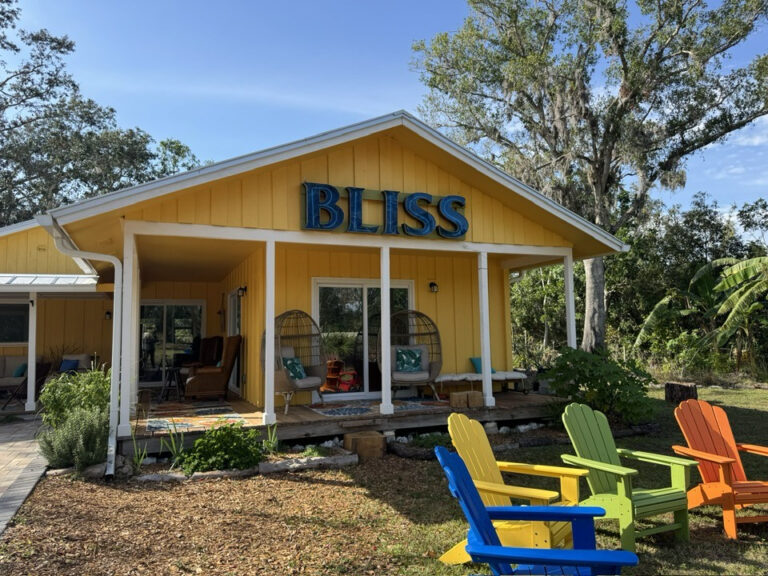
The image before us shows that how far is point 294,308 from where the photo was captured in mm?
8516

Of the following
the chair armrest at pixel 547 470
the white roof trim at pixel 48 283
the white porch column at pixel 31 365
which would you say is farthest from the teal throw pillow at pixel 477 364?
the white porch column at pixel 31 365

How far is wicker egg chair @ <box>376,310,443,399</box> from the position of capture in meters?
8.48

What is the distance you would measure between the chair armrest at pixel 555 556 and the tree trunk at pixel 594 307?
13.0 meters

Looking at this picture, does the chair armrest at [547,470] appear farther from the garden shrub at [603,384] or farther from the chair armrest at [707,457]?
the garden shrub at [603,384]

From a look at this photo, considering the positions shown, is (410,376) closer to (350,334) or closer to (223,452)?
(350,334)

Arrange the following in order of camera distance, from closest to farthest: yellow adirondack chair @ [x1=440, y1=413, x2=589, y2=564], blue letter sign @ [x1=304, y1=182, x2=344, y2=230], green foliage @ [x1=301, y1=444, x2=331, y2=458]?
yellow adirondack chair @ [x1=440, y1=413, x2=589, y2=564] < green foliage @ [x1=301, y1=444, x2=331, y2=458] < blue letter sign @ [x1=304, y1=182, x2=344, y2=230]

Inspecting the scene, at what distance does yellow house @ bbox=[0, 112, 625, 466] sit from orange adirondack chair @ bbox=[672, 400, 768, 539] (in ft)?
11.8

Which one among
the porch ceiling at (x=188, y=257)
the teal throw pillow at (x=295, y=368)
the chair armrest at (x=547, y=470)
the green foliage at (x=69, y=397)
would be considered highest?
the porch ceiling at (x=188, y=257)

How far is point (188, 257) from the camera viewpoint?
8.92 m

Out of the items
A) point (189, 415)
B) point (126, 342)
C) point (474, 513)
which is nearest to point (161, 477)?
point (126, 342)

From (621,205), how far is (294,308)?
1551cm

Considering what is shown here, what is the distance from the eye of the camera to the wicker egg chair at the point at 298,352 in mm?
7289

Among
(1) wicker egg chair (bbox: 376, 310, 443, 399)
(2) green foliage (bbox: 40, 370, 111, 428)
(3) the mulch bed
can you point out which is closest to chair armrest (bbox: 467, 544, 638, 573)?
(3) the mulch bed

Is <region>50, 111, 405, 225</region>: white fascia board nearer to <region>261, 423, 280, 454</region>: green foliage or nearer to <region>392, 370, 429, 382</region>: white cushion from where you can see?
<region>261, 423, 280, 454</region>: green foliage
